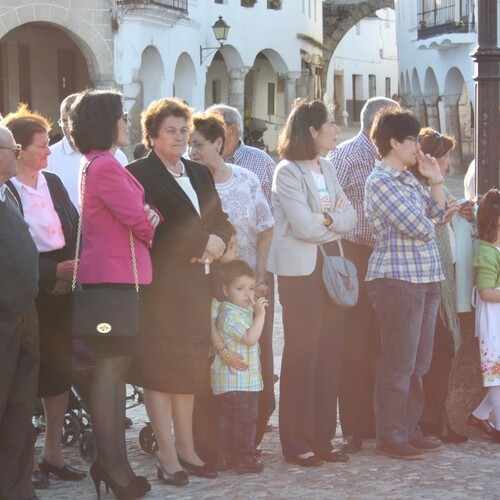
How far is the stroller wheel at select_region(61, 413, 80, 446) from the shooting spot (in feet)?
25.3

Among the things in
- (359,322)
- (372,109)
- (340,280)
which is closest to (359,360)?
(359,322)

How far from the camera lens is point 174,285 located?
22.4 ft

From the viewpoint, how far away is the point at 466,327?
27.1 ft

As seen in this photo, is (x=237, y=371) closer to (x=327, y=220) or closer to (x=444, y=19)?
(x=327, y=220)

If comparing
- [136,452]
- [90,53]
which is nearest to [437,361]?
[136,452]

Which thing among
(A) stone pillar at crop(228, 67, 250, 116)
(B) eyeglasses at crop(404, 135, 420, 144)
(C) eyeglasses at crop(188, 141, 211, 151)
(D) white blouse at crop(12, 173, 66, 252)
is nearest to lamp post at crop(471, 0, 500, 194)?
(B) eyeglasses at crop(404, 135, 420, 144)

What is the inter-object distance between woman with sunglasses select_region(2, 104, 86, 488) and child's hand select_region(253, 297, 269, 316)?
1.02m

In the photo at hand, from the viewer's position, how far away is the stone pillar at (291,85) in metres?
45.8

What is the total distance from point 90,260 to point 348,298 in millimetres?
1575

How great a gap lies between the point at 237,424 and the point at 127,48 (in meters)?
23.9

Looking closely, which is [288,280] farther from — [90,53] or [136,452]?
[90,53]

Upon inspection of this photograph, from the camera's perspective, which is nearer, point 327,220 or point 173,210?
point 173,210

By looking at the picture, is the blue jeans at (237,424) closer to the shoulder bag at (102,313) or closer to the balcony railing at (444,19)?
the shoulder bag at (102,313)

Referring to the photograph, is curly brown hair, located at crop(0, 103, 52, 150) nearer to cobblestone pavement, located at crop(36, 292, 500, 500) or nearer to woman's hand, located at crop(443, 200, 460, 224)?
cobblestone pavement, located at crop(36, 292, 500, 500)
